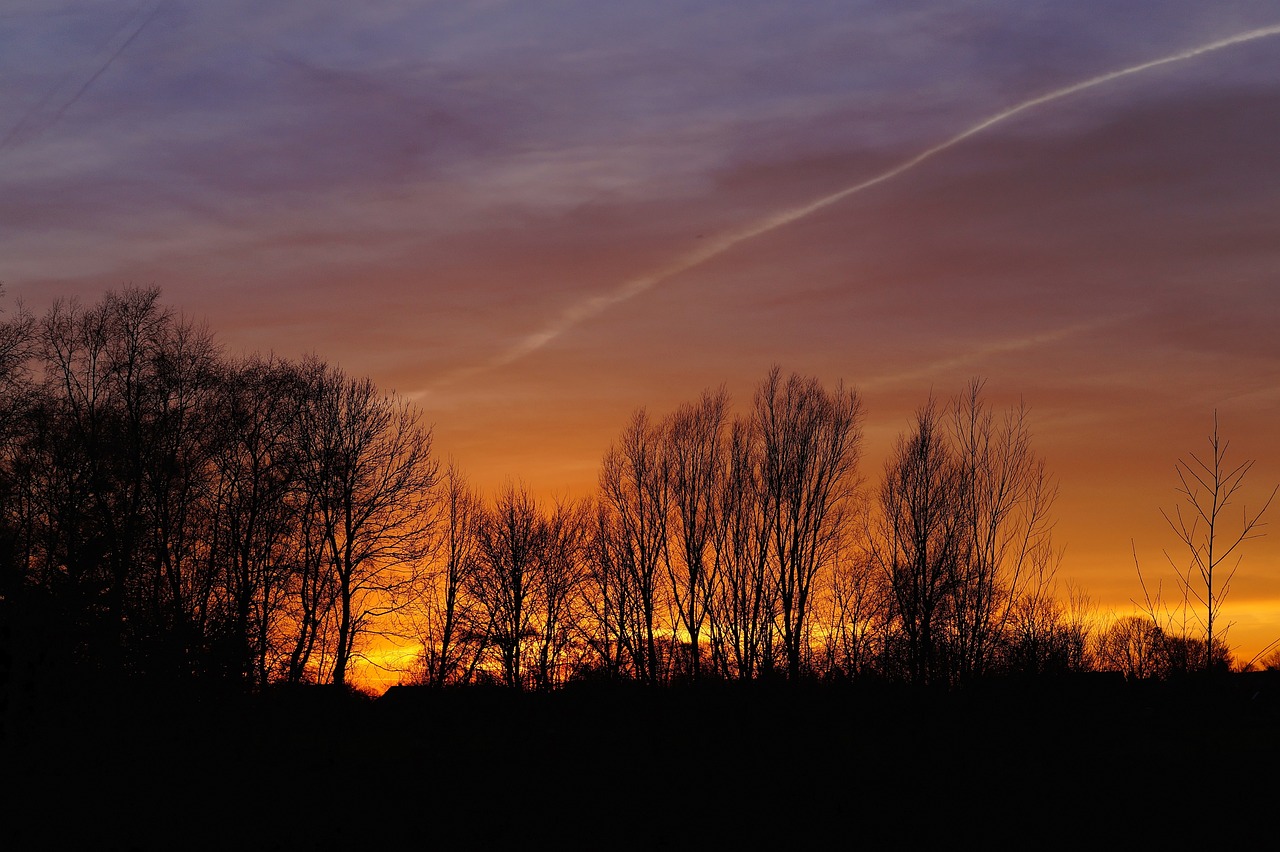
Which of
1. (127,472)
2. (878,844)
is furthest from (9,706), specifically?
(127,472)

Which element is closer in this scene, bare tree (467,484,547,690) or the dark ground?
the dark ground

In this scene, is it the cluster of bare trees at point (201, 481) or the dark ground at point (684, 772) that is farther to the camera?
the cluster of bare trees at point (201, 481)

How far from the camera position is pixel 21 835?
14195mm

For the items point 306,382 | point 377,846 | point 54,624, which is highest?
point 306,382

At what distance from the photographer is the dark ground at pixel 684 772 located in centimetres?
1458

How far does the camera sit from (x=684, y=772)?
18078 mm

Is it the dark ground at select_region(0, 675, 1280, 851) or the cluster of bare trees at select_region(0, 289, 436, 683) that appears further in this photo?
the cluster of bare trees at select_region(0, 289, 436, 683)

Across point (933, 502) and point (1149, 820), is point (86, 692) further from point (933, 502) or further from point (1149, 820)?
point (933, 502)

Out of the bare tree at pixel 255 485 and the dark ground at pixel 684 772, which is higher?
the bare tree at pixel 255 485

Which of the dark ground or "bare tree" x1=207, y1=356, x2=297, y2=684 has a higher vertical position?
"bare tree" x1=207, y1=356, x2=297, y2=684

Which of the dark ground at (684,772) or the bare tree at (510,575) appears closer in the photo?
the dark ground at (684,772)

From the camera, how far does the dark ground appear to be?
574 inches

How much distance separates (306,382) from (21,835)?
32538mm

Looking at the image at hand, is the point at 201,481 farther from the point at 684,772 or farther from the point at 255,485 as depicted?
the point at 684,772
